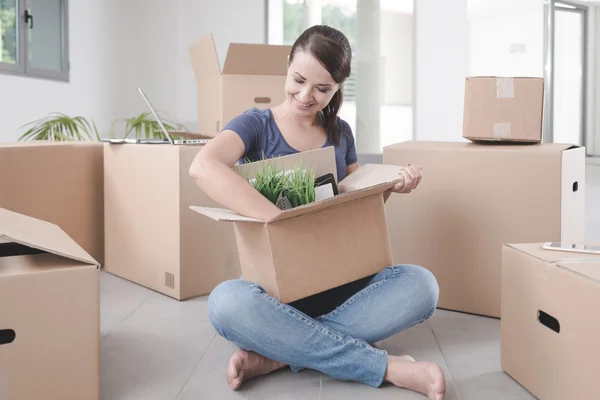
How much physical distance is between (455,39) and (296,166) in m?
3.23

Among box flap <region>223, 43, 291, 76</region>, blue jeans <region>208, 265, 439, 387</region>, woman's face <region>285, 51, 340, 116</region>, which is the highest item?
box flap <region>223, 43, 291, 76</region>

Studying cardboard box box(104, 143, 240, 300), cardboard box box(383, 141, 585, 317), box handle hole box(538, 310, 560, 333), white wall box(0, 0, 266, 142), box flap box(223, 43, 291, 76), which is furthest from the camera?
white wall box(0, 0, 266, 142)

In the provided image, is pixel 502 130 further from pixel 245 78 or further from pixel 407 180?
pixel 245 78

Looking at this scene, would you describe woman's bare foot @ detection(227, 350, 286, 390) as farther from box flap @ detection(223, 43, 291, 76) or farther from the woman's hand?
box flap @ detection(223, 43, 291, 76)

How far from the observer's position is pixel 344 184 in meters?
1.43

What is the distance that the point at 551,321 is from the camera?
46.9 inches

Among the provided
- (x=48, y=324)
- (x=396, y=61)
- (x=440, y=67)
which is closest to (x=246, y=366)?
(x=48, y=324)

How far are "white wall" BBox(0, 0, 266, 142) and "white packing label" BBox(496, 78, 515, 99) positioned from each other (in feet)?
8.47

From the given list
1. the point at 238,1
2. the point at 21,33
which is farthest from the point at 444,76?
the point at 21,33

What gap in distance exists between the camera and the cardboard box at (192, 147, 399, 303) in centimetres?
122

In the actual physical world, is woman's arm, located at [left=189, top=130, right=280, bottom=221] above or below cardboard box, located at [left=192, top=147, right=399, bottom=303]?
above

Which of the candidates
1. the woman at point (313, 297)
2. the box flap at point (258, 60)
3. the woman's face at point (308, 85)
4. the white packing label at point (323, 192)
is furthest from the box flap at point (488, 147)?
the box flap at point (258, 60)

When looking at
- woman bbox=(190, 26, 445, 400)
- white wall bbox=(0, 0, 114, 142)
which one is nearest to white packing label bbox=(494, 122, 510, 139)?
woman bbox=(190, 26, 445, 400)

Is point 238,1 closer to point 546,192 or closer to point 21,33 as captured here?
point 21,33
